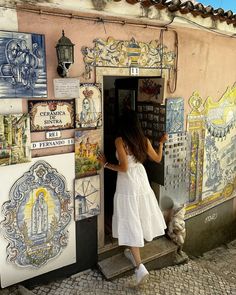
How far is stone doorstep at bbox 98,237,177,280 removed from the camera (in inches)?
177

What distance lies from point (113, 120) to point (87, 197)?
2648mm

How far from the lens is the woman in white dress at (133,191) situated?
13.1 feet

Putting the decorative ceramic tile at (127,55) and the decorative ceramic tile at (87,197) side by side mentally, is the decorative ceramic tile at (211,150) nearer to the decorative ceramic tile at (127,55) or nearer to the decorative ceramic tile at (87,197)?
the decorative ceramic tile at (127,55)

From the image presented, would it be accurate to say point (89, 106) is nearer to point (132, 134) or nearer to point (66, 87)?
point (66, 87)

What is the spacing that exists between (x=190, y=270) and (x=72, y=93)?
344 cm

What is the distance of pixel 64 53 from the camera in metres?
3.55

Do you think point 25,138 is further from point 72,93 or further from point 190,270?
point 190,270

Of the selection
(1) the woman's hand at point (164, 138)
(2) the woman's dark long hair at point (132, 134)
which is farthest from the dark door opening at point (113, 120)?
(2) the woman's dark long hair at point (132, 134)

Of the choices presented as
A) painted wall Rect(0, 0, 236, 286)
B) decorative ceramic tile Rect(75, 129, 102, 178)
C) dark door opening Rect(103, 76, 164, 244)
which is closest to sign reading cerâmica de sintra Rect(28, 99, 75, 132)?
painted wall Rect(0, 0, 236, 286)

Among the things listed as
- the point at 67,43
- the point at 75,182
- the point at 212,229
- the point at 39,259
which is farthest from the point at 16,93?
the point at 212,229

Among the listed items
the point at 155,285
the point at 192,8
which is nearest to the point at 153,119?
the point at 192,8

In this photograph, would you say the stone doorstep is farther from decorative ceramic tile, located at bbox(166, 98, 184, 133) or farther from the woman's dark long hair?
decorative ceramic tile, located at bbox(166, 98, 184, 133)

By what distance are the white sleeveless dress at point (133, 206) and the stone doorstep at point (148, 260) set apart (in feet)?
1.69

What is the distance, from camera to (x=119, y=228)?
14.1 ft
